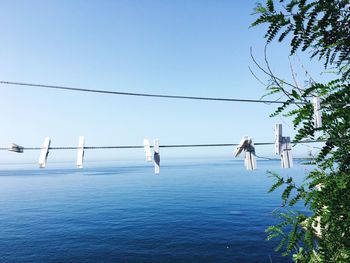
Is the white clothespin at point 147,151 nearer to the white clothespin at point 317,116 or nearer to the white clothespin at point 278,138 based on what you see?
the white clothespin at point 278,138

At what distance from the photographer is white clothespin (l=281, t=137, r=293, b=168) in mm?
6465

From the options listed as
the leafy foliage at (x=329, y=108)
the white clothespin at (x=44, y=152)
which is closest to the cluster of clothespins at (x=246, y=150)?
the white clothespin at (x=44, y=152)

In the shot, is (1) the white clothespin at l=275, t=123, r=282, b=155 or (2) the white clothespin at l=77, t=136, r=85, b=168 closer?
(1) the white clothespin at l=275, t=123, r=282, b=155

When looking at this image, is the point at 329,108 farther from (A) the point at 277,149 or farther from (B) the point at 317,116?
(A) the point at 277,149

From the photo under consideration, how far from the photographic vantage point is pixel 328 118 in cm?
306

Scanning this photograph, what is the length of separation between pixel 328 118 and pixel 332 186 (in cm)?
111

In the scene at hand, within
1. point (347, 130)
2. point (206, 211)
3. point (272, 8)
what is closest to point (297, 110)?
point (347, 130)

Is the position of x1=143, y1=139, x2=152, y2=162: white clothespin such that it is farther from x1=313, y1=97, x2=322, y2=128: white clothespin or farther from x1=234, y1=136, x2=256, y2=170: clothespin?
x1=313, y1=97, x2=322, y2=128: white clothespin

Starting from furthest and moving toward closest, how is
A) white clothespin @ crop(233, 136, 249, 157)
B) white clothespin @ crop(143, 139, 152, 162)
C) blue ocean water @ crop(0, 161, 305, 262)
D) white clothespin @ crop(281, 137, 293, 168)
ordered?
blue ocean water @ crop(0, 161, 305, 262) → white clothespin @ crop(143, 139, 152, 162) → white clothespin @ crop(233, 136, 249, 157) → white clothespin @ crop(281, 137, 293, 168)

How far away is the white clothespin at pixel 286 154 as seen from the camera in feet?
21.2

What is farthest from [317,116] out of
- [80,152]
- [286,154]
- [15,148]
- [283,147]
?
[15,148]

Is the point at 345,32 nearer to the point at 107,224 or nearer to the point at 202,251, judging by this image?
the point at 202,251

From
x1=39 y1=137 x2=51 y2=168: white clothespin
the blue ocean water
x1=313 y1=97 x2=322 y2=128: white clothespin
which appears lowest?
the blue ocean water

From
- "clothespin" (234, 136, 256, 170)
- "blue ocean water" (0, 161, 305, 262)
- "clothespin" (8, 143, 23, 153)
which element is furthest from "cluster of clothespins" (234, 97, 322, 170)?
"blue ocean water" (0, 161, 305, 262)
